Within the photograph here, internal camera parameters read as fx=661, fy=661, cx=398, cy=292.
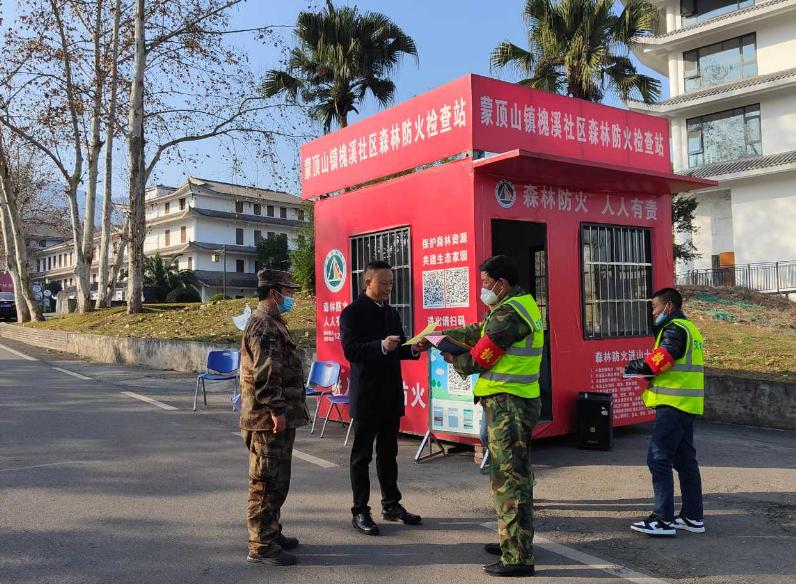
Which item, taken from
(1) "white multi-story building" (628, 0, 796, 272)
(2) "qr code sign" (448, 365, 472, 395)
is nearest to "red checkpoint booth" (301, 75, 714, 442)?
(2) "qr code sign" (448, 365, 472, 395)

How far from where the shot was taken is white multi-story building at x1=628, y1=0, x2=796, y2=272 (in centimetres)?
2920

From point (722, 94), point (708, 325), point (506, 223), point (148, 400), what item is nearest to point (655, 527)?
point (506, 223)

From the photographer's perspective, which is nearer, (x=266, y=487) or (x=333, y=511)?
(x=266, y=487)

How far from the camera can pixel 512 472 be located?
387 centimetres

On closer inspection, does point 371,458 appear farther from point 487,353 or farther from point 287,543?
point 487,353

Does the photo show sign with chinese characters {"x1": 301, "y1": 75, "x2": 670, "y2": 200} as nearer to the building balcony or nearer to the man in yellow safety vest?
the man in yellow safety vest

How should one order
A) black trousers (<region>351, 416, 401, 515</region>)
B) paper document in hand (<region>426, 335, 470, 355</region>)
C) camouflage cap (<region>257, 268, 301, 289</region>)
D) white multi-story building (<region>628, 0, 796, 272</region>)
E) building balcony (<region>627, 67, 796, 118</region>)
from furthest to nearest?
1. white multi-story building (<region>628, 0, 796, 272</region>)
2. building balcony (<region>627, 67, 796, 118</region>)
3. black trousers (<region>351, 416, 401, 515</region>)
4. camouflage cap (<region>257, 268, 301, 289</region>)
5. paper document in hand (<region>426, 335, 470, 355</region>)

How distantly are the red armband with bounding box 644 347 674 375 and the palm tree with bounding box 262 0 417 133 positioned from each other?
19.2m

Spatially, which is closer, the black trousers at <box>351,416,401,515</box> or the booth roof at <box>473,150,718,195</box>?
the black trousers at <box>351,416,401,515</box>

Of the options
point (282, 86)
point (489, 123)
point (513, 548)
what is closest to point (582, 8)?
point (282, 86)

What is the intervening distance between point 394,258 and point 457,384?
1.84 meters

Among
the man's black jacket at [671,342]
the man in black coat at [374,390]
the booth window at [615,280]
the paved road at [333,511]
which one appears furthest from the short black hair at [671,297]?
the booth window at [615,280]

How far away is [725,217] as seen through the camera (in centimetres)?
3219

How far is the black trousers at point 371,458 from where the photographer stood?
463cm
